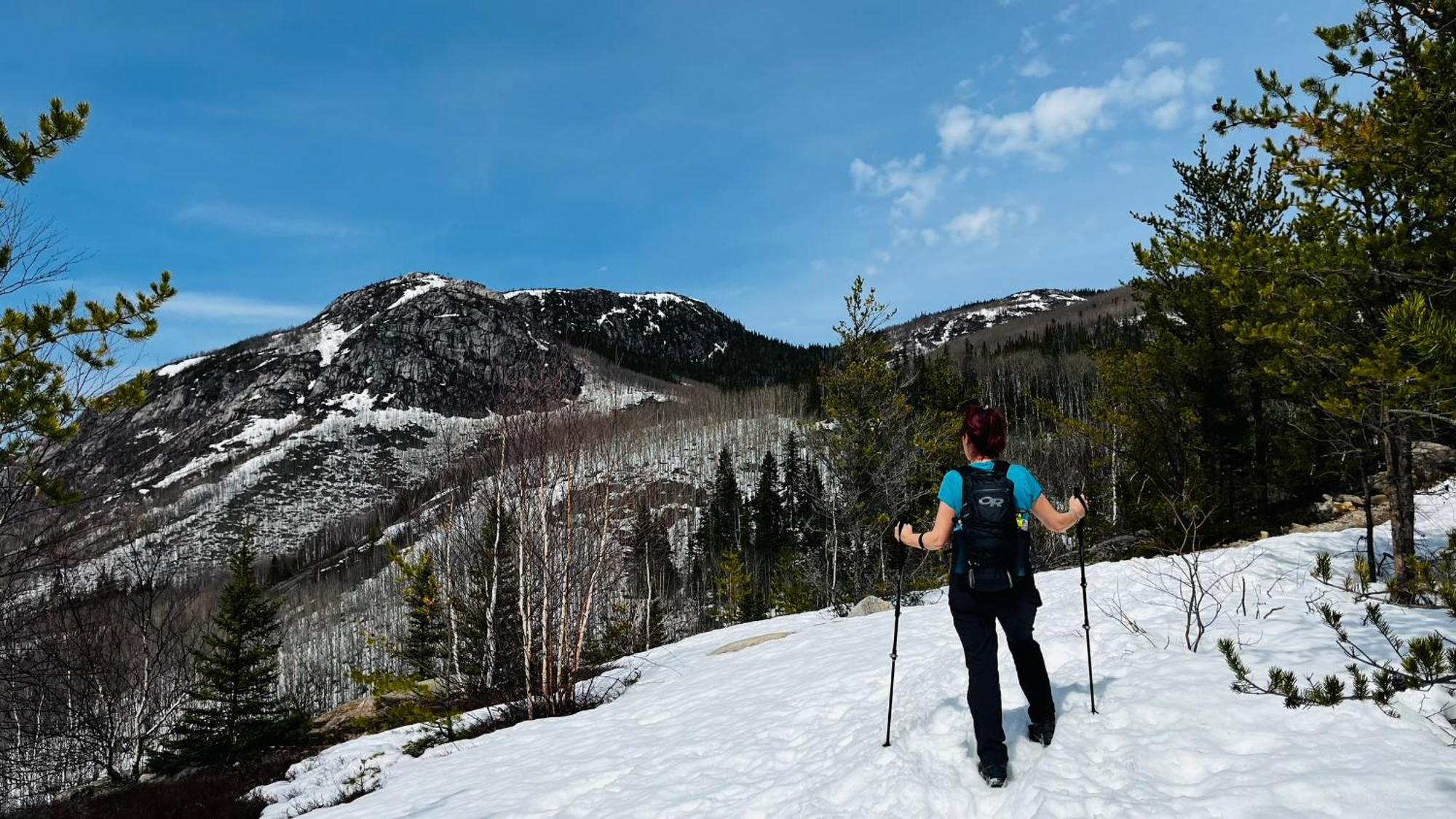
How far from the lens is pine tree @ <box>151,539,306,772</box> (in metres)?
22.3

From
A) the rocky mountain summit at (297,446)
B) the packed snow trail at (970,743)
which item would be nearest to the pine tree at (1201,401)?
the packed snow trail at (970,743)

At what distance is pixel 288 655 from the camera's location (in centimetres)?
7862

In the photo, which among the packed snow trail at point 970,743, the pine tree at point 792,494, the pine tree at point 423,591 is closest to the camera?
the packed snow trail at point 970,743

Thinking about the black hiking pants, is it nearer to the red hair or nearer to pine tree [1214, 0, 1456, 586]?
the red hair

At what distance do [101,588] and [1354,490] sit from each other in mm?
29696

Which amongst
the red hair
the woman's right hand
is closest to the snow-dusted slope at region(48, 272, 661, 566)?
the red hair

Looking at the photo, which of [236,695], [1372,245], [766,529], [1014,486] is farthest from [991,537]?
[766,529]

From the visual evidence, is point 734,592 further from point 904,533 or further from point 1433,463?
point 904,533

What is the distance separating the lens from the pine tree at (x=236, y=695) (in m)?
22.3

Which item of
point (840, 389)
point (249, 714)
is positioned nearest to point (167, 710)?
point (249, 714)

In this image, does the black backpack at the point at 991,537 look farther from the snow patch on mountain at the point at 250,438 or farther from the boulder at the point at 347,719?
the snow patch on mountain at the point at 250,438

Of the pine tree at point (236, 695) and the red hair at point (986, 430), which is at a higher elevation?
the red hair at point (986, 430)

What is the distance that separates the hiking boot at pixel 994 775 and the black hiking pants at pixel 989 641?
0.03 m

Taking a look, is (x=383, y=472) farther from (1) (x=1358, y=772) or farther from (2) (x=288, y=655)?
(1) (x=1358, y=772)
